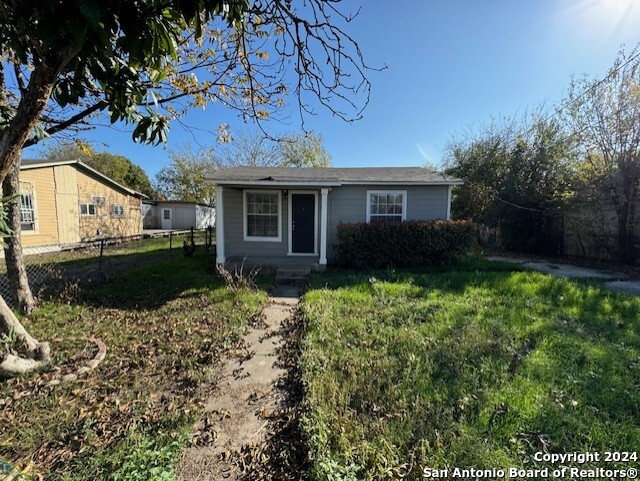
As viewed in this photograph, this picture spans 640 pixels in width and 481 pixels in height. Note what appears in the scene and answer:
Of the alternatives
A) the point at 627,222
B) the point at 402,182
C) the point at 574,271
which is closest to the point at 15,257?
the point at 402,182

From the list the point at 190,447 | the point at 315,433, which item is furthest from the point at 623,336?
the point at 190,447

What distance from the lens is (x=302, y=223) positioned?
9172 mm

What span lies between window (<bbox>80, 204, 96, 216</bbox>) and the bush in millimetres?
14638

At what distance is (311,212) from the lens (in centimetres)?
916

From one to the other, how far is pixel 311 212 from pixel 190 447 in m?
7.48

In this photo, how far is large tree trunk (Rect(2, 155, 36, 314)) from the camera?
4359mm

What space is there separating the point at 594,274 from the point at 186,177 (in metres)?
33.7

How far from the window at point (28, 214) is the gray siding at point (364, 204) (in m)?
13.0

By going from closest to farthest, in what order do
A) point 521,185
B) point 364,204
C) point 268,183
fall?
1. point 268,183
2. point 364,204
3. point 521,185

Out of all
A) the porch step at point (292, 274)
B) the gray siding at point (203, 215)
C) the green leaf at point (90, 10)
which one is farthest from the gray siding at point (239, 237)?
the gray siding at point (203, 215)

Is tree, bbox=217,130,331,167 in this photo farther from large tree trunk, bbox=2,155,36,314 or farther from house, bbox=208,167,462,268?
large tree trunk, bbox=2,155,36,314

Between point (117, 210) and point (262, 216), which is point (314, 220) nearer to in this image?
point (262, 216)

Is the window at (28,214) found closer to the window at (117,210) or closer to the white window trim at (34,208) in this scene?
the white window trim at (34,208)

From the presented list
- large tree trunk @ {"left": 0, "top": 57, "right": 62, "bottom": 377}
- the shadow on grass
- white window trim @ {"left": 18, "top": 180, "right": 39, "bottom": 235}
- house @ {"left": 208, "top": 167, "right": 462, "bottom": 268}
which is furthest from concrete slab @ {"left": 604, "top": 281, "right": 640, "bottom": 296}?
white window trim @ {"left": 18, "top": 180, "right": 39, "bottom": 235}
